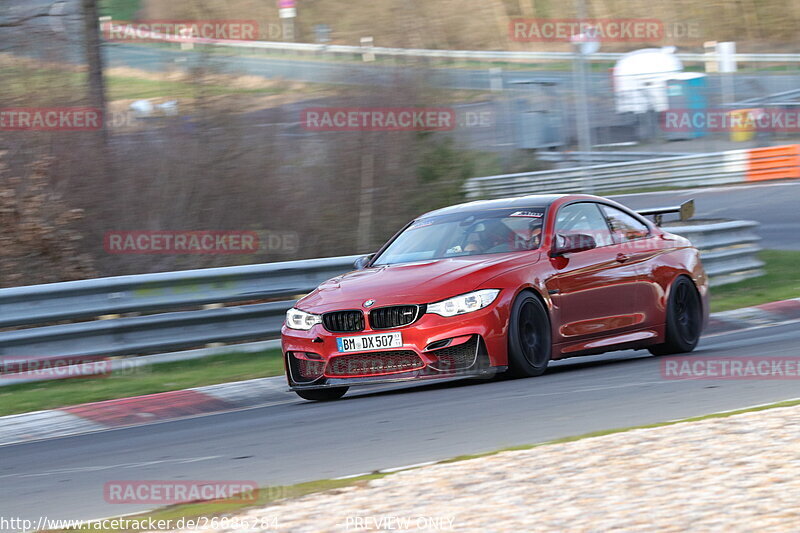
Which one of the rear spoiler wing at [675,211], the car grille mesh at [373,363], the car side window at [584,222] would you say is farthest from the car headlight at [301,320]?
the rear spoiler wing at [675,211]

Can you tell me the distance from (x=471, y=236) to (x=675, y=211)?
98.9 inches

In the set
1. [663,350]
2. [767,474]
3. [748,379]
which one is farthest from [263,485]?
[663,350]

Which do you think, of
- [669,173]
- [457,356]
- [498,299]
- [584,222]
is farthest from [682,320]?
Result: [669,173]

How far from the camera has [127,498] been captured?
5.94m

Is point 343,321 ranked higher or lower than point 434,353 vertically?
higher

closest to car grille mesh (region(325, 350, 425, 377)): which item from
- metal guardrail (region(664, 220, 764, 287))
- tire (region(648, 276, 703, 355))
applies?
tire (region(648, 276, 703, 355))

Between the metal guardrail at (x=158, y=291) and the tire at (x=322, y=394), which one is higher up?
the metal guardrail at (x=158, y=291)

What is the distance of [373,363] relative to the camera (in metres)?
8.91

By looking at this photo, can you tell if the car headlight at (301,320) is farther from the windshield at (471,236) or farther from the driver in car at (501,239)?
the driver in car at (501,239)

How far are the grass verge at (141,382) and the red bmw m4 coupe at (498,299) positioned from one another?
1.71 meters

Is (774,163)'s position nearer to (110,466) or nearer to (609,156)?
(609,156)

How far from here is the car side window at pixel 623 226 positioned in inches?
412

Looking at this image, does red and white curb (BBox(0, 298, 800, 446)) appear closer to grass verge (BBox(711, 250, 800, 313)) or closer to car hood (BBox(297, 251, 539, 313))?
car hood (BBox(297, 251, 539, 313))

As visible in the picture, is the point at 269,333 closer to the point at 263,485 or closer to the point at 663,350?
the point at 663,350
